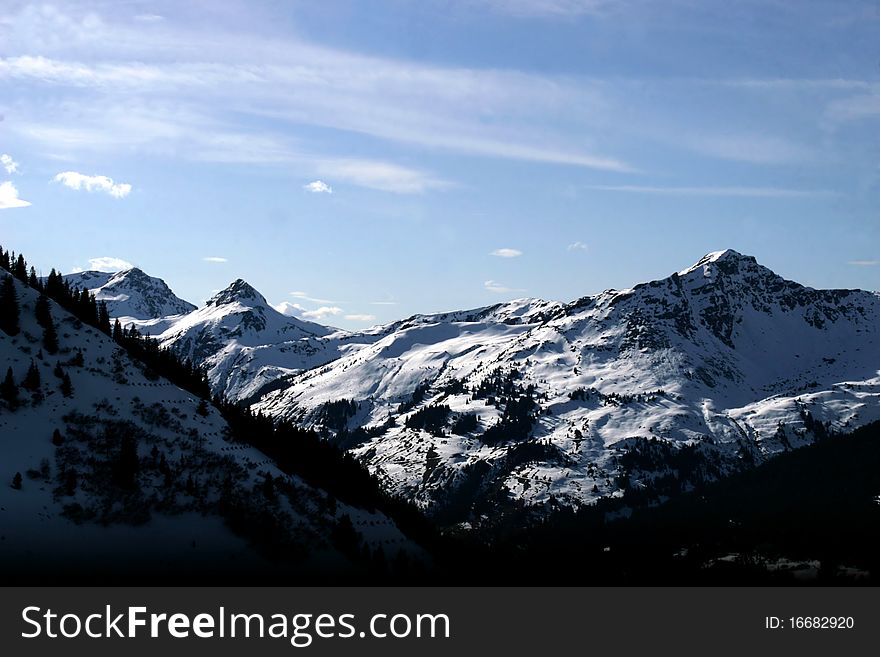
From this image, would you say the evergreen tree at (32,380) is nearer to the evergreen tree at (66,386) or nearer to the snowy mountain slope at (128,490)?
the snowy mountain slope at (128,490)

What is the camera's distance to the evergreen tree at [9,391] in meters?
170

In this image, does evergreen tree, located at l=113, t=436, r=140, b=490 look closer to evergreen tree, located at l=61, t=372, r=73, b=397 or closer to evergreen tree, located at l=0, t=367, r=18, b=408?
evergreen tree, located at l=61, t=372, r=73, b=397

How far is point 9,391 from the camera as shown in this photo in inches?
6713

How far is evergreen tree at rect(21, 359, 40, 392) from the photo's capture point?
176 m

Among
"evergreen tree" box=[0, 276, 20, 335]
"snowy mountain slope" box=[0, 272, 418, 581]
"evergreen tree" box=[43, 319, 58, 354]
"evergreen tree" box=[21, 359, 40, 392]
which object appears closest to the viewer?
"snowy mountain slope" box=[0, 272, 418, 581]

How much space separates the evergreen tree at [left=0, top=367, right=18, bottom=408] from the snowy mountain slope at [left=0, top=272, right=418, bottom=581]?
1.01 meters

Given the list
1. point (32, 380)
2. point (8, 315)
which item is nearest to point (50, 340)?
point (8, 315)

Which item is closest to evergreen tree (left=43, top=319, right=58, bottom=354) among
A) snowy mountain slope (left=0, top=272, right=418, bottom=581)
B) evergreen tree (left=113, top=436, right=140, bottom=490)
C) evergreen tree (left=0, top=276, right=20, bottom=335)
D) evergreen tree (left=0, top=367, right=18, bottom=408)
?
snowy mountain slope (left=0, top=272, right=418, bottom=581)

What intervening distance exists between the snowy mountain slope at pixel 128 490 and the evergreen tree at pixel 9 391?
1014 mm

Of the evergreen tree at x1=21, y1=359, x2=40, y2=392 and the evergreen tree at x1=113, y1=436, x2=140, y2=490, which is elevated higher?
the evergreen tree at x1=21, y1=359, x2=40, y2=392

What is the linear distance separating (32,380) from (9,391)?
6.80 m
